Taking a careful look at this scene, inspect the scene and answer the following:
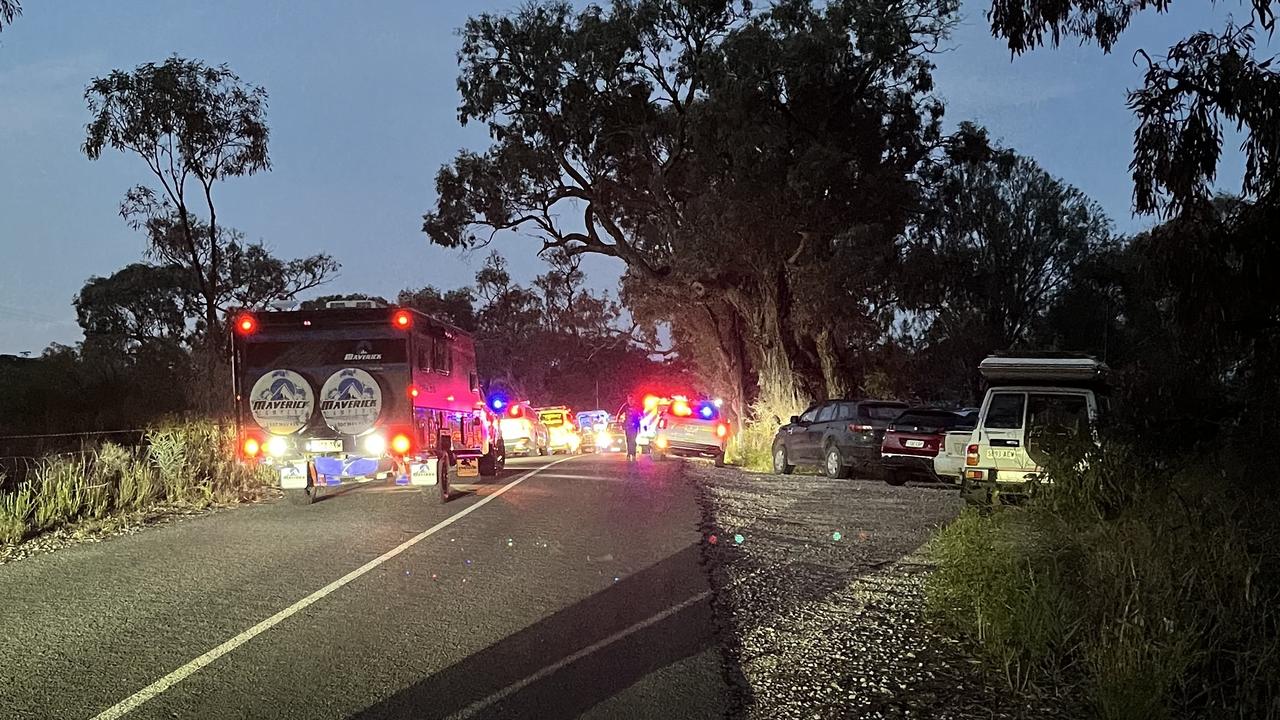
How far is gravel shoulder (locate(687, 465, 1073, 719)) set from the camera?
19.5 feet

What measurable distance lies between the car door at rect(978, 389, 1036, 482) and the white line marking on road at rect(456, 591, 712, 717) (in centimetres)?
736

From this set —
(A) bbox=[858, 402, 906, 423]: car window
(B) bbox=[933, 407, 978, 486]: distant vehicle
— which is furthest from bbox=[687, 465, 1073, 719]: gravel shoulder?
(A) bbox=[858, 402, 906, 423]: car window

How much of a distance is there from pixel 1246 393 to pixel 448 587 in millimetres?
6921

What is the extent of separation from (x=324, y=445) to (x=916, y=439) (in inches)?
452

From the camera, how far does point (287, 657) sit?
6.74m

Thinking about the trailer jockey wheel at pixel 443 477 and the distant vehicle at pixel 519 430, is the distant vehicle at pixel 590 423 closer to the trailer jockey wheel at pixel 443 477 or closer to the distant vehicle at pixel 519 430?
the distant vehicle at pixel 519 430

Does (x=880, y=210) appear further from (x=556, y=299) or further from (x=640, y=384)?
(x=640, y=384)

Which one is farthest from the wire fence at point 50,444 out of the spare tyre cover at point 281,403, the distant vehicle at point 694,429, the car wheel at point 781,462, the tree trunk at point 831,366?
the tree trunk at point 831,366

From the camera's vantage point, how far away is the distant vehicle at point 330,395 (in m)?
15.9

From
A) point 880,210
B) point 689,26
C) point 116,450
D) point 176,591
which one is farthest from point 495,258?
point 176,591

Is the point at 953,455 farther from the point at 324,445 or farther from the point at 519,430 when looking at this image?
the point at 519,430

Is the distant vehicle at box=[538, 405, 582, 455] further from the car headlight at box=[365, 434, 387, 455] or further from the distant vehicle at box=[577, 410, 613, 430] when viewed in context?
the car headlight at box=[365, 434, 387, 455]

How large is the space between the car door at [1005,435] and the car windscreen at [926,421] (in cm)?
585

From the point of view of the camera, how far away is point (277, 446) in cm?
1585
